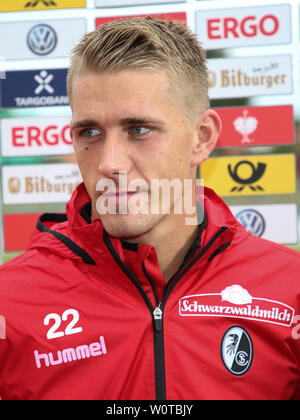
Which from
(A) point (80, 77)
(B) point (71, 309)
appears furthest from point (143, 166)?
(B) point (71, 309)

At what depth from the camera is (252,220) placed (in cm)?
223

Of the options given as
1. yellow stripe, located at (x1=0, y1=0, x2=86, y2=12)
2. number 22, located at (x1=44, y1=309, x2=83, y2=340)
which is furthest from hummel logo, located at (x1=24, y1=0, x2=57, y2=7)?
number 22, located at (x1=44, y1=309, x2=83, y2=340)

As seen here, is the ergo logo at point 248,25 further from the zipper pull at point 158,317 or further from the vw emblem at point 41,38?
the zipper pull at point 158,317

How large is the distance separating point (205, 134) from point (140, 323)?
48 cm

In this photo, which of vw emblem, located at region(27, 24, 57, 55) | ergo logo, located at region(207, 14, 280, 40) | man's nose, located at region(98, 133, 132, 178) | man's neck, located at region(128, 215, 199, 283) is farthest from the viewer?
vw emblem, located at region(27, 24, 57, 55)

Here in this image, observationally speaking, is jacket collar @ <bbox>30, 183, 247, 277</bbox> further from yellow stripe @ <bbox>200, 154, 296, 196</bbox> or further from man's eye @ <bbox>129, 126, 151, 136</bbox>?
yellow stripe @ <bbox>200, 154, 296, 196</bbox>

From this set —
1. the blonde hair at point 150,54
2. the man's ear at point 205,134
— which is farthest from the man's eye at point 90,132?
the man's ear at point 205,134

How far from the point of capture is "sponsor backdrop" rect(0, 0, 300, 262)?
2182 millimetres

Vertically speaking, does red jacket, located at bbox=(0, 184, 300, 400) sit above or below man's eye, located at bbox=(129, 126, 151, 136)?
below

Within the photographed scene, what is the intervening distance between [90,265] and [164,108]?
0.37 meters

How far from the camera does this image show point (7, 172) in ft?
7.56

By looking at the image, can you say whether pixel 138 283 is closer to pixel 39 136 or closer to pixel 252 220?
pixel 252 220

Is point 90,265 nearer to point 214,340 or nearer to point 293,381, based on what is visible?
point 214,340

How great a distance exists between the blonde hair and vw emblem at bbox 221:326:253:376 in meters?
0.50
